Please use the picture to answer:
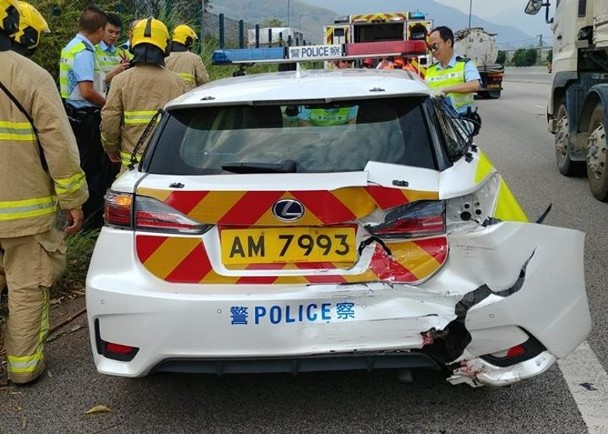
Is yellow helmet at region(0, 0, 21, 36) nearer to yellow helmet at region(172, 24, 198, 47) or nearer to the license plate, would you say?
the license plate

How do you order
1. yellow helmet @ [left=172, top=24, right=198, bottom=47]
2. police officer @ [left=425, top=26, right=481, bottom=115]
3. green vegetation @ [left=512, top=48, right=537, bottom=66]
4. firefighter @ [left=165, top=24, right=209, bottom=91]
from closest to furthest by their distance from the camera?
police officer @ [left=425, top=26, right=481, bottom=115], firefighter @ [left=165, top=24, right=209, bottom=91], yellow helmet @ [left=172, top=24, right=198, bottom=47], green vegetation @ [left=512, top=48, right=537, bottom=66]

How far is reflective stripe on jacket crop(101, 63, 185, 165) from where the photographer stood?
16.7 feet

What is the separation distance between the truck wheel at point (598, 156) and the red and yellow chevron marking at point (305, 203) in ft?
16.2

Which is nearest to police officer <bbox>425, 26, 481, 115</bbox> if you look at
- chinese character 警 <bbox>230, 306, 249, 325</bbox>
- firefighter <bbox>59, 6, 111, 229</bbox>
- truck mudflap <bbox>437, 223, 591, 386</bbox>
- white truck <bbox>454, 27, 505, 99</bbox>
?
firefighter <bbox>59, 6, 111, 229</bbox>

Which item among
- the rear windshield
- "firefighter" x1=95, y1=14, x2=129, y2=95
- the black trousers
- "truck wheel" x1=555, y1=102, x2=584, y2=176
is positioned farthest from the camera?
"truck wheel" x1=555, y1=102, x2=584, y2=176

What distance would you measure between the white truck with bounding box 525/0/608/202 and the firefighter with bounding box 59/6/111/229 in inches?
185

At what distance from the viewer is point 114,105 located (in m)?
5.10

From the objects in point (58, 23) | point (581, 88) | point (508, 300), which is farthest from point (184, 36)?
point (508, 300)

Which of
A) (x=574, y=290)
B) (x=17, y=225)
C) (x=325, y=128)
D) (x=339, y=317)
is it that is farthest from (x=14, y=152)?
(x=574, y=290)

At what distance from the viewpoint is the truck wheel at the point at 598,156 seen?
7109 millimetres

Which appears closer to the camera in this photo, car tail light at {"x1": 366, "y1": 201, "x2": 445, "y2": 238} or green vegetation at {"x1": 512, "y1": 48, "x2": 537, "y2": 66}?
car tail light at {"x1": 366, "y1": 201, "x2": 445, "y2": 238}

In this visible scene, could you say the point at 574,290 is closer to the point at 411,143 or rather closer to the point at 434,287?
the point at 434,287

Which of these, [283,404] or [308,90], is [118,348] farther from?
[308,90]

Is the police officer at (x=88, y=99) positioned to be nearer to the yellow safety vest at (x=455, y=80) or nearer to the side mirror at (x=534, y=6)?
the yellow safety vest at (x=455, y=80)
